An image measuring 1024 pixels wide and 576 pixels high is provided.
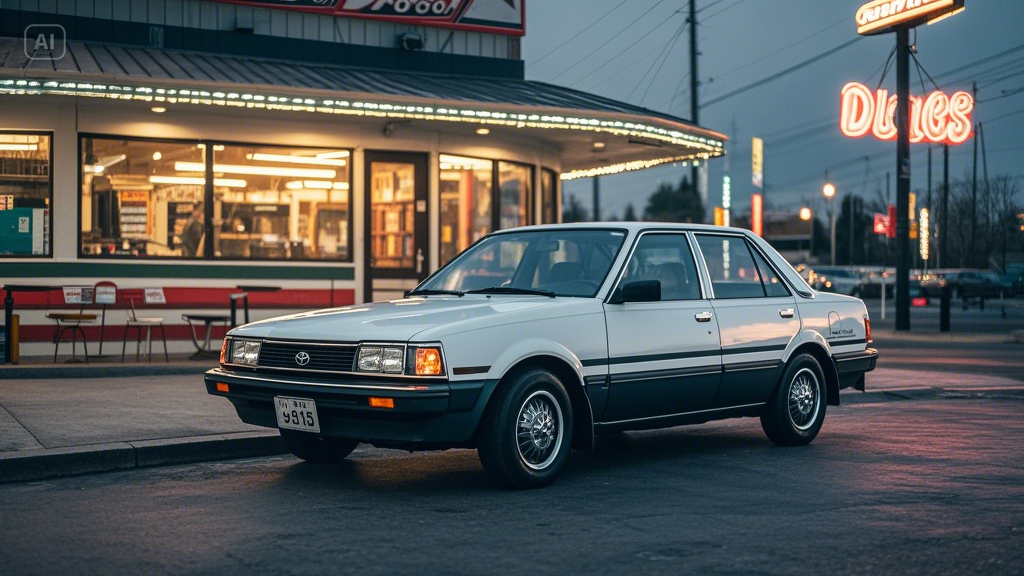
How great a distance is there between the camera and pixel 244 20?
56.0 feet

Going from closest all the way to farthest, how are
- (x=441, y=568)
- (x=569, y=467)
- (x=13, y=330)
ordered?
(x=441, y=568) < (x=569, y=467) < (x=13, y=330)

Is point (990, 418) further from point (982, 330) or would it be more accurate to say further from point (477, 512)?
point (982, 330)

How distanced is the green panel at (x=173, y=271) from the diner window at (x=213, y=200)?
0.22m

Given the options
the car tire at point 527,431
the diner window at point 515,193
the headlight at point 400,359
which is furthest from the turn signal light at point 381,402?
the diner window at point 515,193

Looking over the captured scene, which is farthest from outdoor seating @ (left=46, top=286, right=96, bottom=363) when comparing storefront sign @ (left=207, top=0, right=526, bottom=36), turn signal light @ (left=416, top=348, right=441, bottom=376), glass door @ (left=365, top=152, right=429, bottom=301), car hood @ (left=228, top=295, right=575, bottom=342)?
turn signal light @ (left=416, top=348, right=441, bottom=376)

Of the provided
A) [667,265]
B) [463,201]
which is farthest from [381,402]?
[463,201]

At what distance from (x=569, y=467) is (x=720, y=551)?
256cm

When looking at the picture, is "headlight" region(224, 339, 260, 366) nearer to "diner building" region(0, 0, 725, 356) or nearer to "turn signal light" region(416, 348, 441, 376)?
"turn signal light" region(416, 348, 441, 376)

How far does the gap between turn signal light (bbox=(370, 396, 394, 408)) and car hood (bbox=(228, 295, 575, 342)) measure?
345 mm

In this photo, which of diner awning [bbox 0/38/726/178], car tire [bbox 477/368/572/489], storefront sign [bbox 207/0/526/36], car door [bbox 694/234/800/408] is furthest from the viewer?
storefront sign [bbox 207/0/526/36]

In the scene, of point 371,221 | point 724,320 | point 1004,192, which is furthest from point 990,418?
point 1004,192

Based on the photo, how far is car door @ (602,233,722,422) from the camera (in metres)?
7.18

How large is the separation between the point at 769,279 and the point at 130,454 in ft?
15.8

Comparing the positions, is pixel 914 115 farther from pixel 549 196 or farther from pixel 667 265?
pixel 667 265
